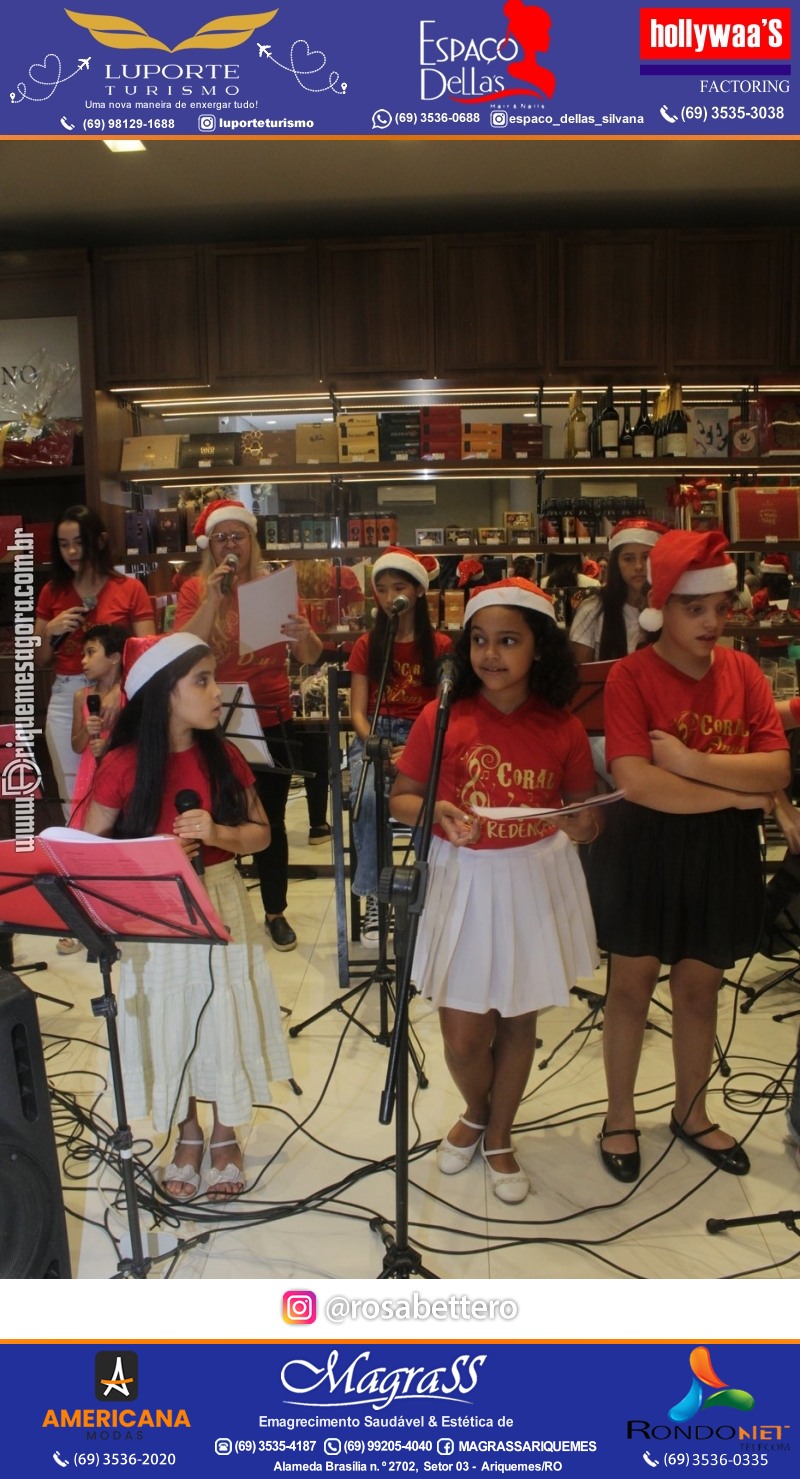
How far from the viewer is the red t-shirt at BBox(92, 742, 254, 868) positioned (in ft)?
6.68

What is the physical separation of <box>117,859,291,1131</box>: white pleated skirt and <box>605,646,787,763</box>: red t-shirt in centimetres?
85

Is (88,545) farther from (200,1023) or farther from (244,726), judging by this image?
(200,1023)

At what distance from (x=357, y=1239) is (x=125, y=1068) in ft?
1.91

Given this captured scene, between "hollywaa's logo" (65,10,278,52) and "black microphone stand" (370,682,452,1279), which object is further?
"hollywaa's logo" (65,10,278,52)

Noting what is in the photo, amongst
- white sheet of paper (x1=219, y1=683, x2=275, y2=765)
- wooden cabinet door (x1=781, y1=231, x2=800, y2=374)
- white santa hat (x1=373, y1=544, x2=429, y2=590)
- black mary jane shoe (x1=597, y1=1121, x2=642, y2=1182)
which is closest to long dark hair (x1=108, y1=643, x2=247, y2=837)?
white sheet of paper (x1=219, y1=683, x2=275, y2=765)

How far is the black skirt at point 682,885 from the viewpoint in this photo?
2090mm

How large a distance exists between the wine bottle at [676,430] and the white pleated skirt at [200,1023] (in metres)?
3.37

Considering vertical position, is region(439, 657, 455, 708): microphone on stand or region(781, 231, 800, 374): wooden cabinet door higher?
region(781, 231, 800, 374): wooden cabinet door

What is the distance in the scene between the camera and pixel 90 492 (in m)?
4.69

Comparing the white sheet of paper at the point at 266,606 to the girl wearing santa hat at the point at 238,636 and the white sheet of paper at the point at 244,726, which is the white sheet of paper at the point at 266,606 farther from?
the white sheet of paper at the point at 244,726

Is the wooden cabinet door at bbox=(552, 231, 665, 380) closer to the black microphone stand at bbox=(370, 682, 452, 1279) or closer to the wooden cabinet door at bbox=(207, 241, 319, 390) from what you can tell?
the wooden cabinet door at bbox=(207, 241, 319, 390)

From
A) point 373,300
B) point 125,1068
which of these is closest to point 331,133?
point 125,1068

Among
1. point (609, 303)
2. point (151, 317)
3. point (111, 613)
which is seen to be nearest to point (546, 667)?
point (111, 613)
